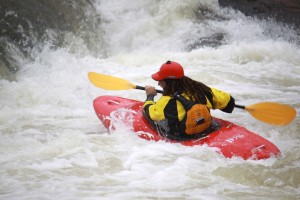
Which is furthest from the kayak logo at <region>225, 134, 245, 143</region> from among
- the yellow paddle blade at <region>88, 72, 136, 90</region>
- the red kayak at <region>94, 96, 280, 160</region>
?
the yellow paddle blade at <region>88, 72, 136, 90</region>

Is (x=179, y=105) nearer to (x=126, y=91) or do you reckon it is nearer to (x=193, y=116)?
(x=193, y=116)

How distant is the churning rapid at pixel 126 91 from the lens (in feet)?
10.8

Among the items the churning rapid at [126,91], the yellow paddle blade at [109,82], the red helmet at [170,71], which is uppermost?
the red helmet at [170,71]

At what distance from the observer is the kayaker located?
382 centimetres

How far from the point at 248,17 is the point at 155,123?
8.22 m

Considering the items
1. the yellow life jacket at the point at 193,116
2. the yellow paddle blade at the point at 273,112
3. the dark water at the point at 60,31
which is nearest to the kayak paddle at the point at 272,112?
the yellow paddle blade at the point at 273,112

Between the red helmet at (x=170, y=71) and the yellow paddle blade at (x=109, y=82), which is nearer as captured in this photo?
the red helmet at (x=170, y=71)

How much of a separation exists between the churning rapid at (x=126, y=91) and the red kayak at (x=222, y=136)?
7cm

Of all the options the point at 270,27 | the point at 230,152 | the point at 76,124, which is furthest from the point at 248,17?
the point at 230,152

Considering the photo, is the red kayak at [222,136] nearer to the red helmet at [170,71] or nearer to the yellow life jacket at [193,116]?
the yellow life jacket at [193,116]

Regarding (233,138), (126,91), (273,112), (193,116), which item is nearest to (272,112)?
(273,112)

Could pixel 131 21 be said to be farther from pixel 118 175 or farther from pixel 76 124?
pixel 118 175

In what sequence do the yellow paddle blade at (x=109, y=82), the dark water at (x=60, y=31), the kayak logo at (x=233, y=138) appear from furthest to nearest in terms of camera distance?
the dark water at (x=60, y=31) < the yellow paddle blade at (x=109, y=82) < the kayak logo at (x=233, y=138)

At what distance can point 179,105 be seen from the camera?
3826 millimetres
